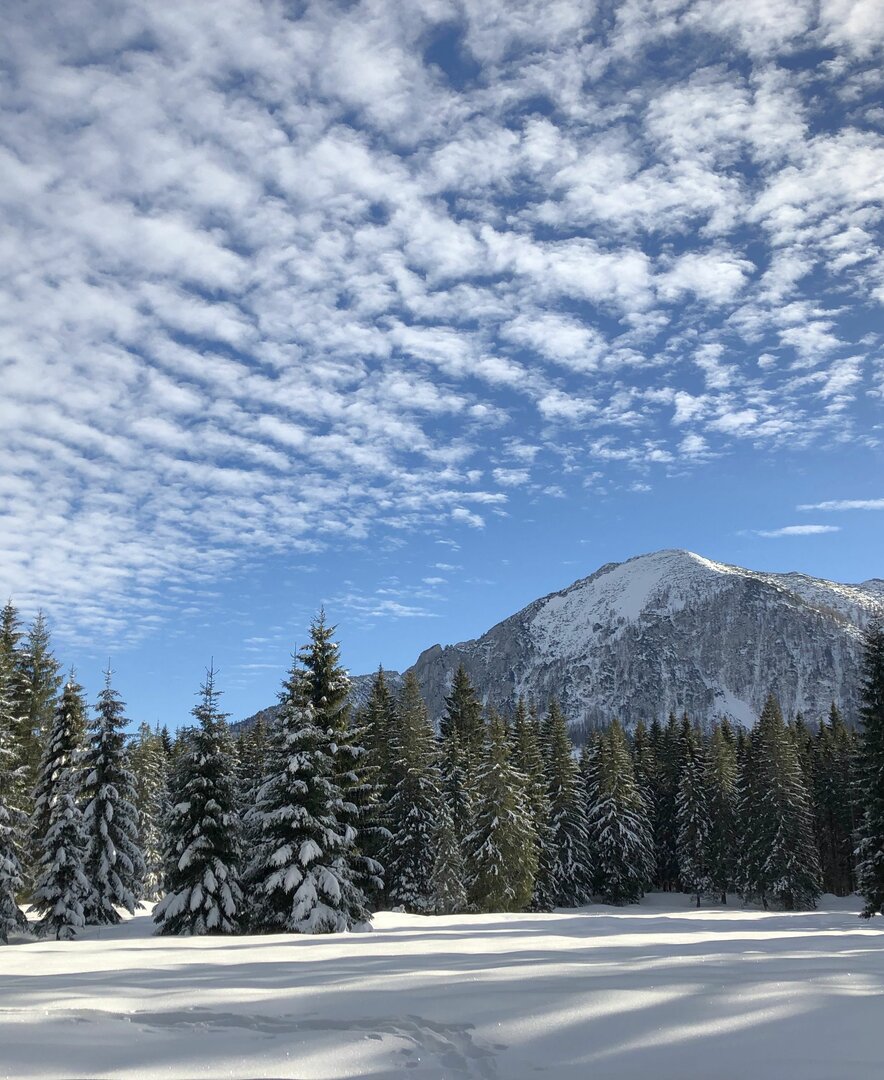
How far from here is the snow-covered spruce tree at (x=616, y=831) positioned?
5638 centimetres

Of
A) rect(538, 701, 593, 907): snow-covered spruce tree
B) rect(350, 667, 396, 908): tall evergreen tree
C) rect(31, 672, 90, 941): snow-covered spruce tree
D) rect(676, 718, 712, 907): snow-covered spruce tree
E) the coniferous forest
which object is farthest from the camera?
rect(676, 718, 712, 907): snow-covered spruce tree

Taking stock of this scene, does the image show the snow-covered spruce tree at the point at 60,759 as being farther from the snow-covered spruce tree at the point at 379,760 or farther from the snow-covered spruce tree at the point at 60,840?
the snow-covered spruce tree at the point at 379,760

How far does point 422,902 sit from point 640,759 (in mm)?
37271

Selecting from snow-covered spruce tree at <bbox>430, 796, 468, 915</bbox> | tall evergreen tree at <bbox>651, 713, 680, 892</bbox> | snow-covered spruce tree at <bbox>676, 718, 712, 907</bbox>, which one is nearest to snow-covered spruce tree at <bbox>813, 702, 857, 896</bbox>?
snow-covered spruce tree at <bbox>676, 718, 712, 907</bbox>

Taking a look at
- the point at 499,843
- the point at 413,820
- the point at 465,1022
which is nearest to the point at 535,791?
the point at 499,843

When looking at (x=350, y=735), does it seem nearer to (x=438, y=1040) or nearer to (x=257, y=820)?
(x=257, y=820)

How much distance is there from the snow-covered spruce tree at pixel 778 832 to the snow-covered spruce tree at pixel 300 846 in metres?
38.6

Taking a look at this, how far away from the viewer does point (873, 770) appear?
1324 inches

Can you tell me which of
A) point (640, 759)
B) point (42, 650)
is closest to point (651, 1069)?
point (42, 650)

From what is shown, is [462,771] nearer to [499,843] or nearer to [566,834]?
[499,843]

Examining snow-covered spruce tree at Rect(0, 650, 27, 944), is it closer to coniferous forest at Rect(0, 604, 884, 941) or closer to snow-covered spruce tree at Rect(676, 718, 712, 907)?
coniferous forest at Rect(0, 604, 884, 941)

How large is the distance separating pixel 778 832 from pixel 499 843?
Result: 23736 mm

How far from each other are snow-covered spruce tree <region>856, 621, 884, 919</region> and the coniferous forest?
0.09 m

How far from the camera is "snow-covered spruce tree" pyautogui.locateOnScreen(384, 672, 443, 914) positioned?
38.7 meters
